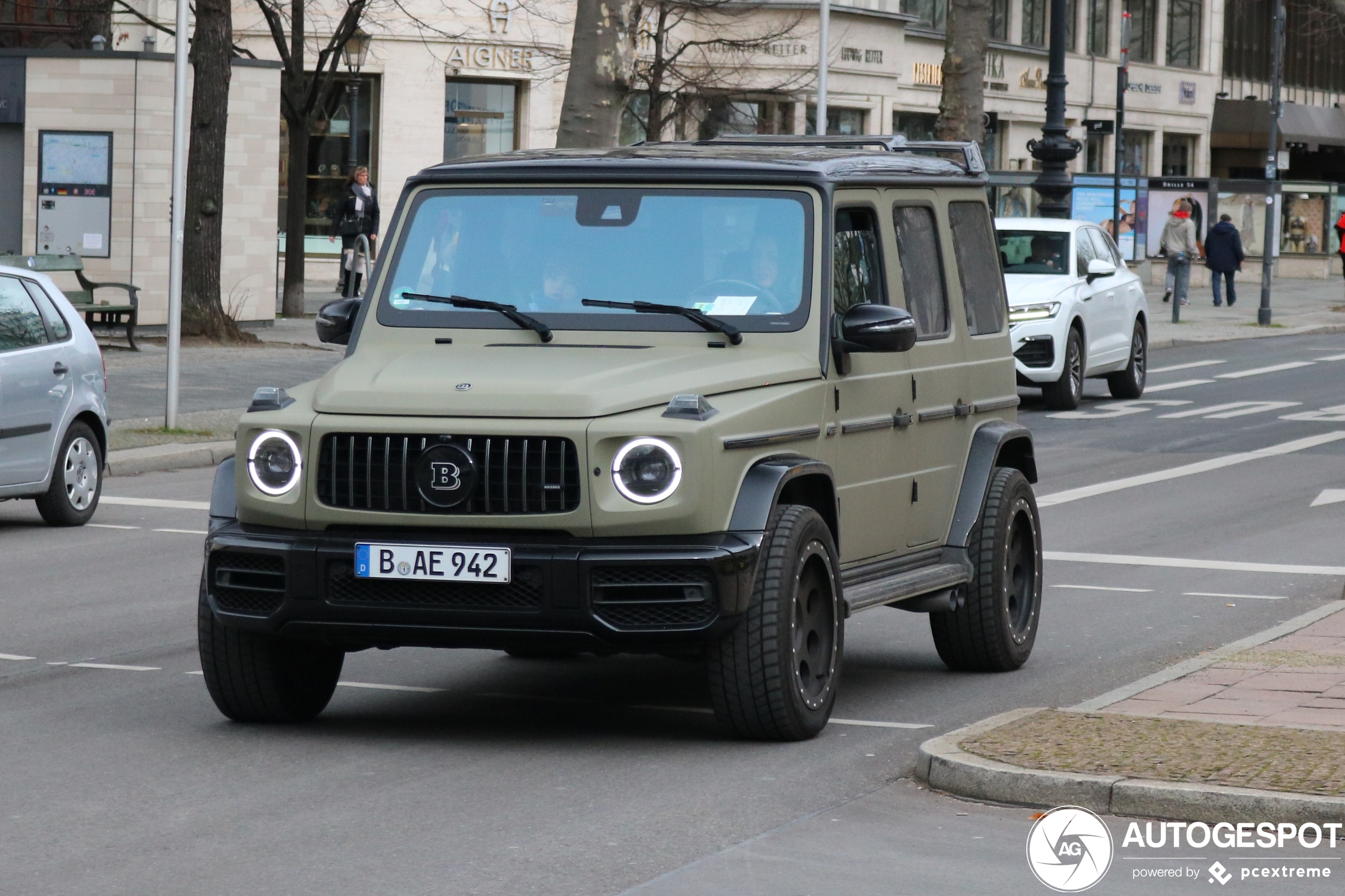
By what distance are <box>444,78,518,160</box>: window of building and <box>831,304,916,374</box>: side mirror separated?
40.4 metres

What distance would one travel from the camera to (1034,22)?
6341 centimetres

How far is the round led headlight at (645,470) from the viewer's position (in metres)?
6.90

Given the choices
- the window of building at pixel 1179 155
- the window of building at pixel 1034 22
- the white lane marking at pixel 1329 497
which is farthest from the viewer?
the window of building at pixel 1179 155

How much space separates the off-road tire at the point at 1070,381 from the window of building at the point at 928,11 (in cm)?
3404

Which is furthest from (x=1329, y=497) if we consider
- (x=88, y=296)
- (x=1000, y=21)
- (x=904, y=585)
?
(x=1000, y=21)

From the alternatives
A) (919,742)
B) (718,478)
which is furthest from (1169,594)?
(718,478)

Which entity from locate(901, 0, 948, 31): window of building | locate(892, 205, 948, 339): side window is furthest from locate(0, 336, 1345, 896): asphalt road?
locate(901, 0, 948, 31): window of building

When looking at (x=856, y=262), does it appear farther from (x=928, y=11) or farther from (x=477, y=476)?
(x=928, y=11)

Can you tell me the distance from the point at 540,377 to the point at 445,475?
17.6 inches

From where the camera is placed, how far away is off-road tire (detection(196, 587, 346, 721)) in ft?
24.5

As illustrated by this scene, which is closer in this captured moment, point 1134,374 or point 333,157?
point 1134,374

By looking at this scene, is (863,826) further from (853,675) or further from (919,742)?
(853,675)


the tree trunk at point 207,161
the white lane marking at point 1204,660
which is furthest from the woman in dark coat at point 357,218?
the white lane marking at point 1204,660

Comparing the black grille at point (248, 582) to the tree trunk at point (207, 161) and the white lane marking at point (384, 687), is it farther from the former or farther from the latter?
the tree trunk at point (207, 161)
